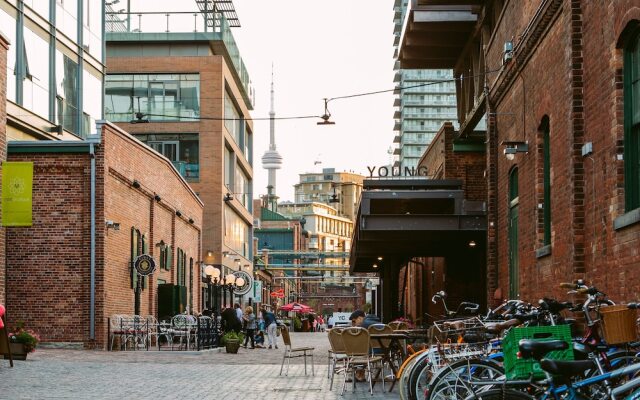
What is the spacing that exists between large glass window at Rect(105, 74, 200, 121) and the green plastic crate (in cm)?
5116

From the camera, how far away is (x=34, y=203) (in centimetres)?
2984

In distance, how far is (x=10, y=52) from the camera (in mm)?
33406

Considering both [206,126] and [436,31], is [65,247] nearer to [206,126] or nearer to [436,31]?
[436,31]

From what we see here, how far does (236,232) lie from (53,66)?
31758 mm

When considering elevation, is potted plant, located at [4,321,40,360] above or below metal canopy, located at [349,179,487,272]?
below

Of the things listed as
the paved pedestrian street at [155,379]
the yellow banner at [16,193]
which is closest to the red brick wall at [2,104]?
the yellow banner at [16,193]

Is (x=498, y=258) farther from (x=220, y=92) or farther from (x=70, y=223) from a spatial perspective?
(x=220, y=92)

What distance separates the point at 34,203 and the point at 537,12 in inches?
619

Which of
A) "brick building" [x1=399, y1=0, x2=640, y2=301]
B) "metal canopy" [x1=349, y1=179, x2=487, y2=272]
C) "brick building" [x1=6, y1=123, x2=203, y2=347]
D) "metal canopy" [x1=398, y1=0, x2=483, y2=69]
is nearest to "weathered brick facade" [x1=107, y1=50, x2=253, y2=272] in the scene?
"metal canopy" [x1=398, y1=0, x2=483, y2=69]

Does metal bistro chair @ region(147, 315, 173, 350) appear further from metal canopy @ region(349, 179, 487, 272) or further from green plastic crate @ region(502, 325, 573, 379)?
green plastic crate @ region(502, 325, 573, 379)

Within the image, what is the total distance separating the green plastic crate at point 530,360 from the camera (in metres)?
7.73

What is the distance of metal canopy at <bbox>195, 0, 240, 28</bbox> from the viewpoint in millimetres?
60969

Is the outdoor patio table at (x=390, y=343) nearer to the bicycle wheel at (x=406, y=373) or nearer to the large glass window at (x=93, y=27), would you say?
the bicycle wheel at (x=406, y=373)

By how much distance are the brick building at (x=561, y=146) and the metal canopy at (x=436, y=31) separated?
217cm
